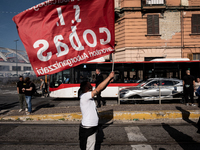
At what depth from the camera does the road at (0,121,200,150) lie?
4172 mm

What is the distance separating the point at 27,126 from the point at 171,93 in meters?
8.42

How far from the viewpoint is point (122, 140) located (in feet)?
14.8

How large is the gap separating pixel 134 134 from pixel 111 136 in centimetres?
74

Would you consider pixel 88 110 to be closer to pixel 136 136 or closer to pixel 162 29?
pixel 136 136

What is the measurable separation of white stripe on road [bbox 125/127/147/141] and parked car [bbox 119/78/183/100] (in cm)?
441

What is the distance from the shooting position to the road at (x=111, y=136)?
4.17 meters

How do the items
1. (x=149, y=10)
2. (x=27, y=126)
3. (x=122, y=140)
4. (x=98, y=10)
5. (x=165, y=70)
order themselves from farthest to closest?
1. (x=149, y=10)
2. (x=165, y=70)
3. (x=27, y=126)
4. (x=122, y=140)
5. (x=98, y=10)

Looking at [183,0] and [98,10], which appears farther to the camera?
[183,0]

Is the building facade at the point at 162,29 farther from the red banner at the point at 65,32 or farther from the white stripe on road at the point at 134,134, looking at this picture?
the red banner at the point at 65,32

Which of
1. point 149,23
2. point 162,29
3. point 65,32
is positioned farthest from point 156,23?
point 65,32

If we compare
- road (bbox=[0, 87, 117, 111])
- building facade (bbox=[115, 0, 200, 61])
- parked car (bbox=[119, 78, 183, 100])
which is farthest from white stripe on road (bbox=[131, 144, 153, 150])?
building facade (bbox=[115, 0, 200, 61])

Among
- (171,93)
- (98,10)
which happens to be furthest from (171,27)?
(98,10)

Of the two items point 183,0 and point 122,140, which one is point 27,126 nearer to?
point 122,140

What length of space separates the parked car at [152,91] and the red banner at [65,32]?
6244 mm
